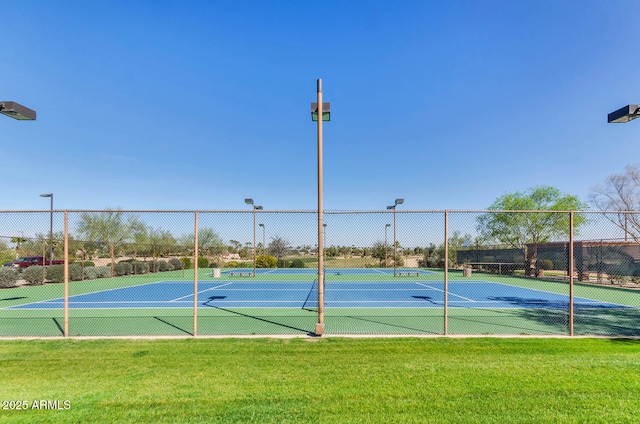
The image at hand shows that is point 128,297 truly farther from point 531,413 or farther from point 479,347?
point 531,413

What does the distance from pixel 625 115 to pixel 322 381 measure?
766 cm

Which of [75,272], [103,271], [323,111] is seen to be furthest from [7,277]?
[323,111]

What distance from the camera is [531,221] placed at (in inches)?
1003

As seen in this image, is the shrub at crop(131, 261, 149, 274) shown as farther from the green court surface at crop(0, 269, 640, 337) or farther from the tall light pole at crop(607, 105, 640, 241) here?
the tall light pole at crop(607, 105, 640, 241)

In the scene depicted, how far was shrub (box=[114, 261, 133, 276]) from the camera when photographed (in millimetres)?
23217

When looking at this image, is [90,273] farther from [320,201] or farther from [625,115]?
[625,115]

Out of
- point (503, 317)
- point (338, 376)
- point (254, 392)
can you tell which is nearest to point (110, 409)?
point (254, 392)

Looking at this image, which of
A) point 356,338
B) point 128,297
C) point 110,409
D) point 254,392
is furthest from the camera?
point 128,297

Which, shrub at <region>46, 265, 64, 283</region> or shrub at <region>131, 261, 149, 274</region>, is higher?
shrub at <region>46, 265, 64, 283</region>

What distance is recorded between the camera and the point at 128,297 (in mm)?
12945

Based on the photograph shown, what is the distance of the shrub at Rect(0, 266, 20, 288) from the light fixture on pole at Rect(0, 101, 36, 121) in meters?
13.7

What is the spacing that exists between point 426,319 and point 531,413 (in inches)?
194

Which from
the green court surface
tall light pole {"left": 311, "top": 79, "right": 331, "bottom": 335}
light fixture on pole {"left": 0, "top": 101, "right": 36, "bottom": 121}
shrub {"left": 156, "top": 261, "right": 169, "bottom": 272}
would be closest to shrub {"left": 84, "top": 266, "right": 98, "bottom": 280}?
shrub {"left": 156, "top": 261, "right": 169, "bottom": 272}

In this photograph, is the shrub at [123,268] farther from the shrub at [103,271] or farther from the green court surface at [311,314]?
the green court surface at [311,314]
